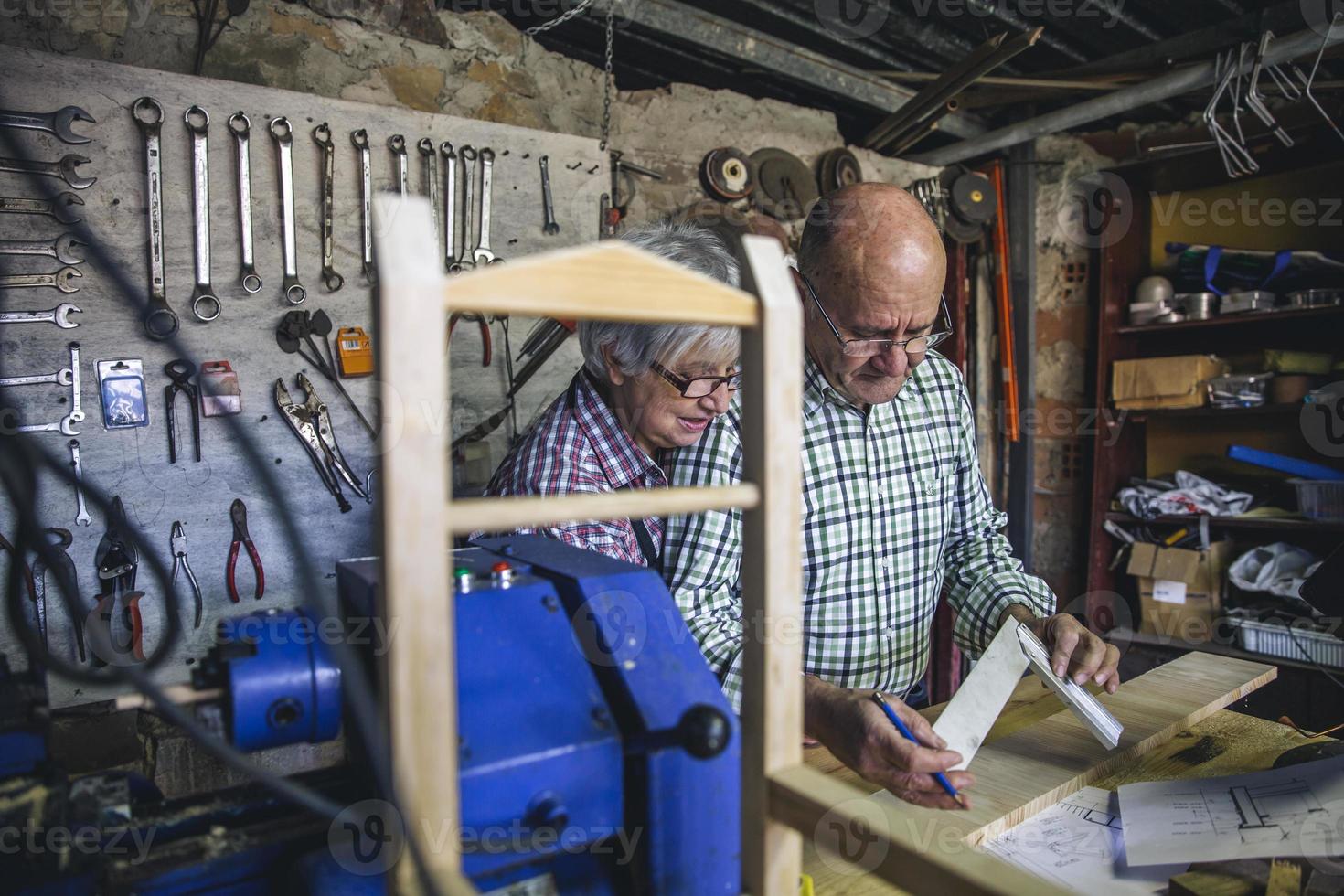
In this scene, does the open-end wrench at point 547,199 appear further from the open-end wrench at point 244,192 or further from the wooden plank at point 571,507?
the wooden plank at point 571,507

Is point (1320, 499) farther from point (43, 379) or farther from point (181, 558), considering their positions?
point (43, 379)

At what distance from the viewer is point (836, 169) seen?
11.5ft

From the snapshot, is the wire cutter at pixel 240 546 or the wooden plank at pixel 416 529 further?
the wire cutter at pixel 240 546

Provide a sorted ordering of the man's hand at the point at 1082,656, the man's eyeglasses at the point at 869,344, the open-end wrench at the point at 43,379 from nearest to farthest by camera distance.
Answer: the man's hand at the point at 1082,656, the man's eyeglasses at the point at 869,344, the open-end wrench at the point at 43,379

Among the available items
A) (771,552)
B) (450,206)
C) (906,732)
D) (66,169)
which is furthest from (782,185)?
(771,552)

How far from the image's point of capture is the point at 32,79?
1.93m

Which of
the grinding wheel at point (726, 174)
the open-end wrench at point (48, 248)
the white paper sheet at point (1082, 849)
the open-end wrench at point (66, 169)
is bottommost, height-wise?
the white paper sheet at point (1082, 849)

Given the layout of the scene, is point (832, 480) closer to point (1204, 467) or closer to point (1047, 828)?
point (1047, 828)

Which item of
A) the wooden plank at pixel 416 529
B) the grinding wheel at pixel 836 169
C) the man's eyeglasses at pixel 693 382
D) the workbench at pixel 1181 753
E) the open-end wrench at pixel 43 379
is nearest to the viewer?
the wooden plank at pixel 416 529

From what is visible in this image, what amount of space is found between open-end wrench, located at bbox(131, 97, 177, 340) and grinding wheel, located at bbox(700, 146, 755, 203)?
73.7 inches

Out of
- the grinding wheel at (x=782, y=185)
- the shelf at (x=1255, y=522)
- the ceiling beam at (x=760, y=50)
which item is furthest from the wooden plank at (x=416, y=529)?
the shelf at (x=1255, y=522)

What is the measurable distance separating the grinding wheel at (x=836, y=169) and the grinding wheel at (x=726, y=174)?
1.39 ft

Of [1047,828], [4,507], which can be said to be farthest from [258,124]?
[1047,828]

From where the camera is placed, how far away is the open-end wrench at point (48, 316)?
6.35 feet
